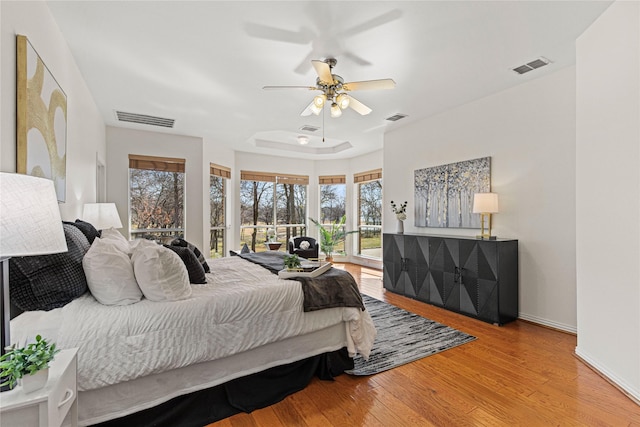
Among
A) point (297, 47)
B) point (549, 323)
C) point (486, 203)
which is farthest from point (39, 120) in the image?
point (549, 323)

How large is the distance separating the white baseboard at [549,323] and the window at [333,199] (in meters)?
4.39

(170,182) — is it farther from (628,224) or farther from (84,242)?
(628,224)

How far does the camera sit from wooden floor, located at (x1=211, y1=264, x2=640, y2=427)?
72.2 inches

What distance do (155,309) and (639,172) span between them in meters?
3.12

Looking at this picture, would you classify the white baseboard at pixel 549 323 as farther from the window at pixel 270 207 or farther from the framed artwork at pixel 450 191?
the window at pixel 270 207

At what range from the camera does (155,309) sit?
1711 millimetres

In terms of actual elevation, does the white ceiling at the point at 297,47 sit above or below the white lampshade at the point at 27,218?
above

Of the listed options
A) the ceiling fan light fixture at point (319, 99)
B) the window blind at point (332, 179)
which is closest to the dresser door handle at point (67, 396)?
the ceiling fan light fixture at point (319, 99)

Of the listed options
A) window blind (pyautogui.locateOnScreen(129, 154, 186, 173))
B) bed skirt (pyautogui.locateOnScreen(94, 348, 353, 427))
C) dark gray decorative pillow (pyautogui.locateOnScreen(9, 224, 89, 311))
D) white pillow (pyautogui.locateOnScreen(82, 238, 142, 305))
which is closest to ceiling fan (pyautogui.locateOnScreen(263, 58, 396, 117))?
white pillow (pyautogui.locateOnScreen(82, 238, 142, 305))

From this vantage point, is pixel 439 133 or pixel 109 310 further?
pixel 439 133

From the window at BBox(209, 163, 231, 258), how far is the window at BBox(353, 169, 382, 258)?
2.96 m

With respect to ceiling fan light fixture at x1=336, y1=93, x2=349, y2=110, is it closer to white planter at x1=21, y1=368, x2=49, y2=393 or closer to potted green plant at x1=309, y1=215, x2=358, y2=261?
white planter at x1=21, y1=368, x2=49, y2=393

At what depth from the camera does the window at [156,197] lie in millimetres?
4926

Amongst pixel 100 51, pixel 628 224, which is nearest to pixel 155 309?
pixel 100 51
